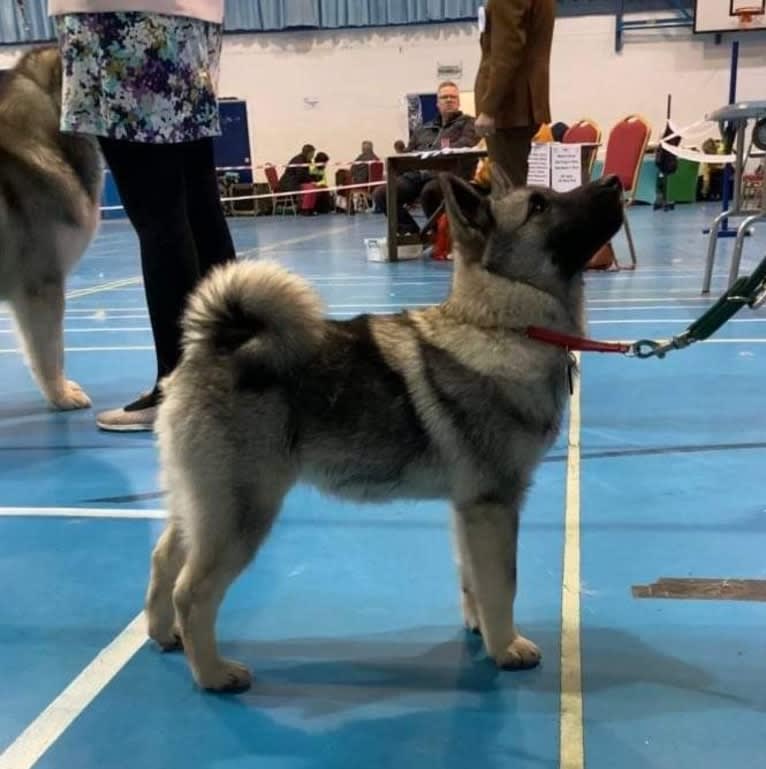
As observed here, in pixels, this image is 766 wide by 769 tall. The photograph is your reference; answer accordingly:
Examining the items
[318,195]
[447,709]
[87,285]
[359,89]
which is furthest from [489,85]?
[359,89]

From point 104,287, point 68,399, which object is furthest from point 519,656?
point 104,287

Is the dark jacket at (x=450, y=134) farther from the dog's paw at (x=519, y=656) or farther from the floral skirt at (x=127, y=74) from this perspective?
the dog's paw at (x=519, y=656)

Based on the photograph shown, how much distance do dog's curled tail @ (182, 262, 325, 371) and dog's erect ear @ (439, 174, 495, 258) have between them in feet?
0.93

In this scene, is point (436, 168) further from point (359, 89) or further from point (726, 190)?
point (359, 89)

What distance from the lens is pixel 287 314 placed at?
4.47 feet

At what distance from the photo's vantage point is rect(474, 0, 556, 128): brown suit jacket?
3.85 meters

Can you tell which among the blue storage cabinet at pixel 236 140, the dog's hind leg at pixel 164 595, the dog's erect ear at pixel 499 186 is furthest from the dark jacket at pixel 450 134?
the blue storage cabinet at pixel 236 140

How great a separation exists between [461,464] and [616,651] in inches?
16.6

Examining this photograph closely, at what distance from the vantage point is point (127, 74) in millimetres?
2318

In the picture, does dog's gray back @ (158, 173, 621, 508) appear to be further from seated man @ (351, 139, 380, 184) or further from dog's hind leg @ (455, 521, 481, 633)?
seated man @ (351, 139, 380, 184)

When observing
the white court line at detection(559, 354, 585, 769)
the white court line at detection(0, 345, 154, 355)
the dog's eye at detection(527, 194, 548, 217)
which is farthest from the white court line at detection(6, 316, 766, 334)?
the dog's eye at detection(527, 194, 548, 217)

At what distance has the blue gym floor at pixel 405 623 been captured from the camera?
1.23 meters

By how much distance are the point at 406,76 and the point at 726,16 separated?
18.0 ft

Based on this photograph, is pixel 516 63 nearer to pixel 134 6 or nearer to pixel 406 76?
pixel 134 6
